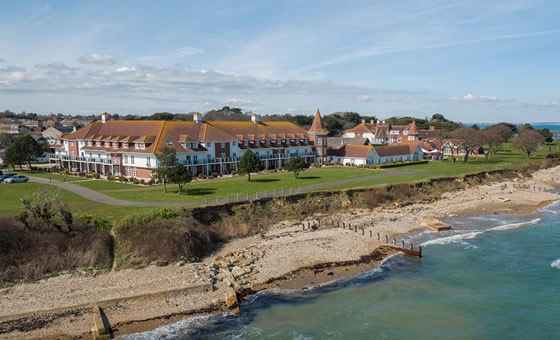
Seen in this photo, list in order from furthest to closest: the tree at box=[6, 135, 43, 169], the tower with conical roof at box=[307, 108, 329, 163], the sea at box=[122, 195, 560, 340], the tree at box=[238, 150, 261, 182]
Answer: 1. the tower with conical roof at box=[307, 108, 329, 163]
2. the tree at box=[6, 135, 43, 169]
3. the tree at box=[238, 150, 261, 182]
4. the sea at box=[122, 195, 560, 340]

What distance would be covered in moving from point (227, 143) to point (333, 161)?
68.2ft

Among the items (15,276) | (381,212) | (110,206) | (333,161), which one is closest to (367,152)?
(333,161)

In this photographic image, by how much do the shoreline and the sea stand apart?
3.77 feet

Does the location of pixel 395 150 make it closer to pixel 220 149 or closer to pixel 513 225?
pixel 220 149

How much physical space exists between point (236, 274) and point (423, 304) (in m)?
10.7

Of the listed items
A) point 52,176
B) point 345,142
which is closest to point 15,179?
point 52,176

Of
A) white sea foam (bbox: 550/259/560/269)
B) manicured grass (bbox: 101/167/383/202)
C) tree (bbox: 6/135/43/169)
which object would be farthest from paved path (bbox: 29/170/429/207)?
white sea foam (bbox: 550/259/560/269)

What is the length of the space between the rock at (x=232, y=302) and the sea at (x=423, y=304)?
447 mm

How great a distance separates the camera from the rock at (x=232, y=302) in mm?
21812

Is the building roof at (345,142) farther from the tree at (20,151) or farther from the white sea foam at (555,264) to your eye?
the tree at (20,151)

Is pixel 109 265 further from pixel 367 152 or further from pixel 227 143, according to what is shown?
pixel 367 152

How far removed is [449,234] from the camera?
3494 centimetres

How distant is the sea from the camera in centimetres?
2008

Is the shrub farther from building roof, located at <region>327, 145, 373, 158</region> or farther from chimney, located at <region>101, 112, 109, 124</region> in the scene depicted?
building roof, located at <region>327, 145, 373, 158</region>
